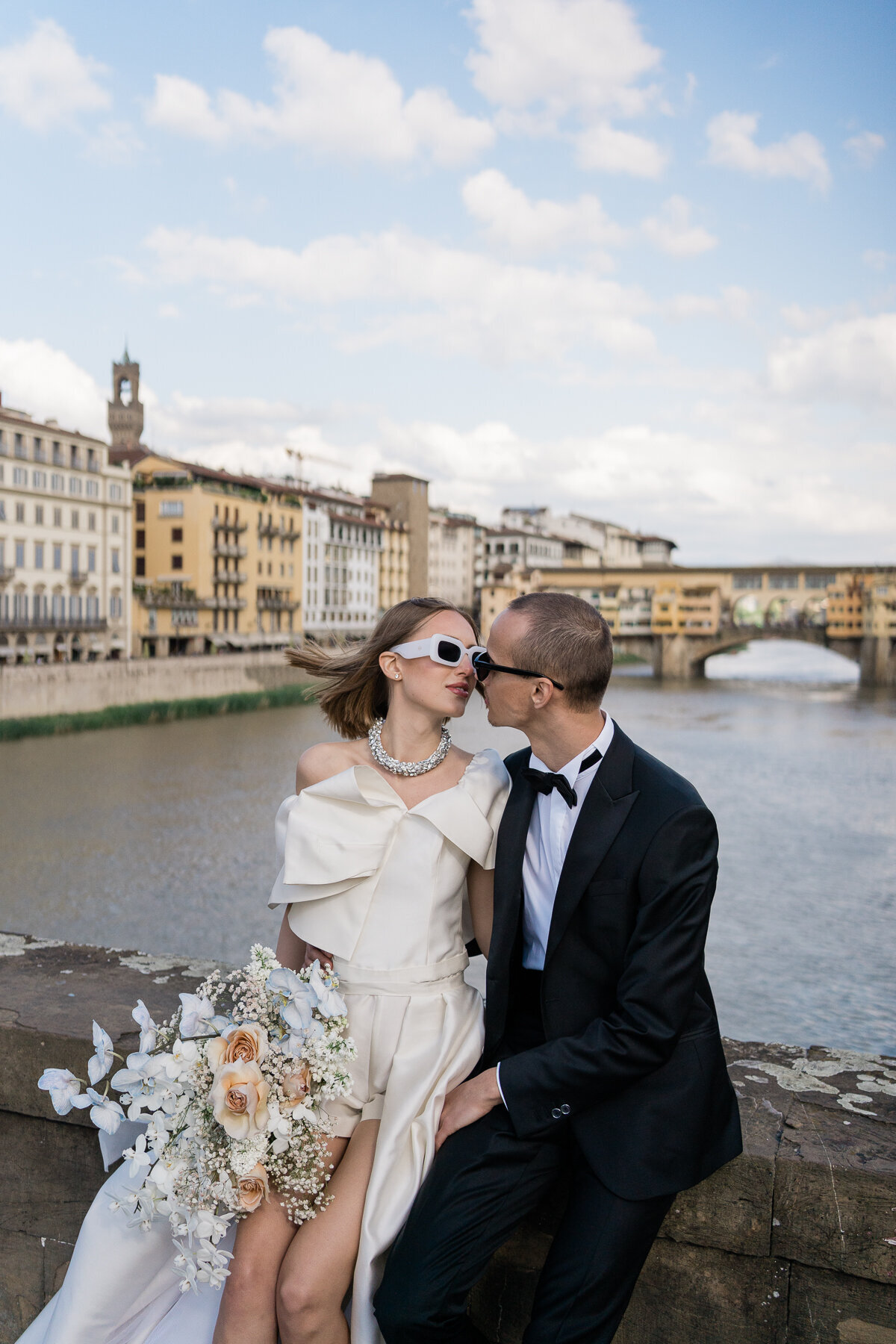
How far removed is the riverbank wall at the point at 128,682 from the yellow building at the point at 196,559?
5493 mm

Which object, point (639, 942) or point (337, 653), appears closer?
point (639, 942)

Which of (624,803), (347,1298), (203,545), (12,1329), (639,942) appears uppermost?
(203,545)

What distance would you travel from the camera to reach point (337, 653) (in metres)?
2.42

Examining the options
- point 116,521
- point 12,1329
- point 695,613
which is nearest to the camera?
point 12,1329

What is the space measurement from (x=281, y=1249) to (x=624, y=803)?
30.9 inches

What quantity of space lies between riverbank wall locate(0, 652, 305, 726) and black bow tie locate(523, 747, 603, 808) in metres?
22.1

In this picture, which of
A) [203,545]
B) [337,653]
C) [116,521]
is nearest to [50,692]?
[116,521]

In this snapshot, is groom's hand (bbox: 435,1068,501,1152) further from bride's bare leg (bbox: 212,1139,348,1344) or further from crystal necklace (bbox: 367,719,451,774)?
crystal necklace (bbox: 367,719,451,774)

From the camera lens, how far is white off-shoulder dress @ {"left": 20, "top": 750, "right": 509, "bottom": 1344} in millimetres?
1637

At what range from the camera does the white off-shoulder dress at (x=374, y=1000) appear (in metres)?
1.64

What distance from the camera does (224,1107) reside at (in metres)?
1.46

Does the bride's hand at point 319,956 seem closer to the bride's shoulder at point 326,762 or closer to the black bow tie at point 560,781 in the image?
the bride's shoulder at point 326,762

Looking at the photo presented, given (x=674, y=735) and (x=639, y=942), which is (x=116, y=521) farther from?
(x=639, y=942)

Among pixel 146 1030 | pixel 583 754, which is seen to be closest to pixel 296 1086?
pixel 146 1030
